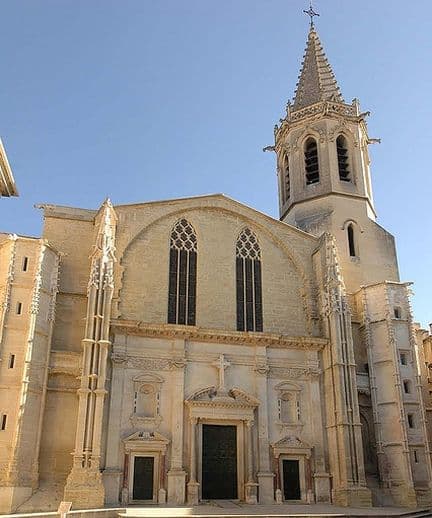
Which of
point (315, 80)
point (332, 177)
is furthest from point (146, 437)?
point (315, 80)

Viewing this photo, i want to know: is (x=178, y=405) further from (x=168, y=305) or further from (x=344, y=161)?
(x=344, y=161)

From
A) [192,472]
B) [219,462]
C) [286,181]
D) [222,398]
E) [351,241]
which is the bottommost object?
[192,472]

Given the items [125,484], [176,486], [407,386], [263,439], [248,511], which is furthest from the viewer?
[407,386]

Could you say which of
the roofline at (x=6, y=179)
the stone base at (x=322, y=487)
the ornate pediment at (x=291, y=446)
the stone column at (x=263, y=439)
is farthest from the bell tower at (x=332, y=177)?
the roofline at (x=6, y=179)

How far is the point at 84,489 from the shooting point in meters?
16.4

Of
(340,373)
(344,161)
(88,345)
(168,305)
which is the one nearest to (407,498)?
(340,373)

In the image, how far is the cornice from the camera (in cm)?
1958

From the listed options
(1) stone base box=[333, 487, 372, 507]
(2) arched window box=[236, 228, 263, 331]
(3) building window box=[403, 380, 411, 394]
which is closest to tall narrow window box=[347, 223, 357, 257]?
(2) arched window box=[236, 228, 263, 331]

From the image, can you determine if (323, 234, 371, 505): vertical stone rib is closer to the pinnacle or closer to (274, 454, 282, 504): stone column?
(274, 454, 282, 504): stone column

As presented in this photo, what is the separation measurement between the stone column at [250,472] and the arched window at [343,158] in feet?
46.6

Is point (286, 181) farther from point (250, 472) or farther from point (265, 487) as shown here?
point (265, 487)

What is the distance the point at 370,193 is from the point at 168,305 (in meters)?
13.4

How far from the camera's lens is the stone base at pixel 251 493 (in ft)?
61.1

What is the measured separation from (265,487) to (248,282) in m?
7.60
